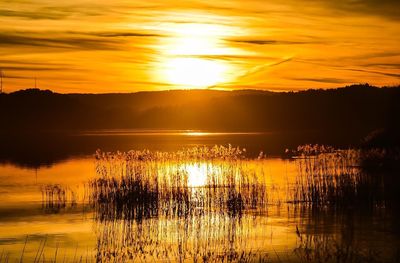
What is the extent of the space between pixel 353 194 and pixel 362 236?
21.2 feet

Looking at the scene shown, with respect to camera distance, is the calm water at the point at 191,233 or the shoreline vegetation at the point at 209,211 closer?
the shoreline vegetation at the point at 209,211

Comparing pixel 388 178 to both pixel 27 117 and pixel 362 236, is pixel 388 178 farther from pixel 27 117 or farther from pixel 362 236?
pixel 27 117

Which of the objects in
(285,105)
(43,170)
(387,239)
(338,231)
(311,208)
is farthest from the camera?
(285,105)

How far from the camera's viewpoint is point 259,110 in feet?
633

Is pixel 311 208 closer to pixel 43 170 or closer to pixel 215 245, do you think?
pixel 215 245

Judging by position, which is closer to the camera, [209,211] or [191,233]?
[191,233]

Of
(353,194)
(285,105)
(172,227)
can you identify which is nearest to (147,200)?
(172,227)

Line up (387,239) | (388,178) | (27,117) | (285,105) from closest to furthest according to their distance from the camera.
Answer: (387,239) < (388,178) < (285,105) < (27,117)

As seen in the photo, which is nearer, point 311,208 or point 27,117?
point 311,208

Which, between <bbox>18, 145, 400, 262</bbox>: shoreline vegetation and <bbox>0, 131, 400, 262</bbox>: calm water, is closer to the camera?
<bbox>18, 145, 400, 262</bbox>: shoreline vegetation

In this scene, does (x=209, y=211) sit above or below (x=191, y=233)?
above

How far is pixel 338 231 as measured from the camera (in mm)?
21469

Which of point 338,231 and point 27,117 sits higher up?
point 27,117

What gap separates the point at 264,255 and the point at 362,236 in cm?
355
